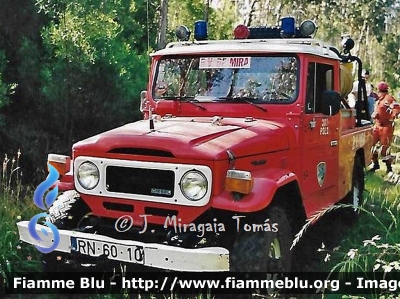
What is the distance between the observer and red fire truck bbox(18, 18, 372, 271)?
12.5 feet

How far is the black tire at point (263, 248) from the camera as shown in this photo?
3.79m

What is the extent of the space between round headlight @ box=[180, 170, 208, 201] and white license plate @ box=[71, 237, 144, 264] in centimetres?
49

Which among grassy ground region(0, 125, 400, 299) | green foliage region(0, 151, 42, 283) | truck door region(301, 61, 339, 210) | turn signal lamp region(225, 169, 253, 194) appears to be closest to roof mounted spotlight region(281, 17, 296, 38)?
truck door region(301, 61, 339, 210)

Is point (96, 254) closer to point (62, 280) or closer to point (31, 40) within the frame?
point (62, 280)

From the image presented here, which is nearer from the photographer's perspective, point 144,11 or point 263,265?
point 263,265

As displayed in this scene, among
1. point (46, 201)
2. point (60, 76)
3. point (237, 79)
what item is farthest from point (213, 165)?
point (60, 76)

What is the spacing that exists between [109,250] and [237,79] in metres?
1.97

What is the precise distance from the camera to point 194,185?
12.6 ft

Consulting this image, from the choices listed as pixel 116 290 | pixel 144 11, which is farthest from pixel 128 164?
pixel 144 11

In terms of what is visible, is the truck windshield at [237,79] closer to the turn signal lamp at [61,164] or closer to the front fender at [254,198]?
the front fender at [254,198]

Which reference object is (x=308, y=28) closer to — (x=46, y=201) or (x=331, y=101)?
(x=331, y=101)

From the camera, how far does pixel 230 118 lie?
4824 mm

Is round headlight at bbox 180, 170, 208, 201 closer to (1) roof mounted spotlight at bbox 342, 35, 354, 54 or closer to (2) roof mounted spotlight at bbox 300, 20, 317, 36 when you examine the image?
(2) roof mounted spotlight at bbox 300, 20, 317, 36

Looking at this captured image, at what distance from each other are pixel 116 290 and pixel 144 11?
7.05m
